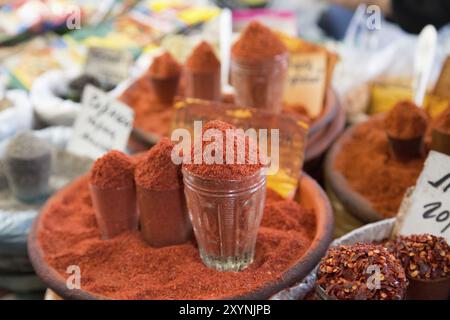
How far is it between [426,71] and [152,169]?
77 cm

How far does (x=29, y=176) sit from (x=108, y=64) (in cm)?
55

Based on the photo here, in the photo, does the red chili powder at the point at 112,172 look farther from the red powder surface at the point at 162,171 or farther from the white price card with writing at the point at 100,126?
the white price card with writing at the point at 100,126

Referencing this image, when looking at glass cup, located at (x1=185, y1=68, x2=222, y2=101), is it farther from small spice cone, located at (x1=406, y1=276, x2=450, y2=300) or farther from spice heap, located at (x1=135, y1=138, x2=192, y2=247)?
small spice cone, located at (x1=406, y1=276, x2=450, y2=300)

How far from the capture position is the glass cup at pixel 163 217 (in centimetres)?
88

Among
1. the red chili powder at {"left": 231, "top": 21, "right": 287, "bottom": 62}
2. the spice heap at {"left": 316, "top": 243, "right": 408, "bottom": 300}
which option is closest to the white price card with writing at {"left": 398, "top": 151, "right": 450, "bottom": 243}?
the spice heap at {"left": 316, "top": 243, "right": 408, "bottom": 300}

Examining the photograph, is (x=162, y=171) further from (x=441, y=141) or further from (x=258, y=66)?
(x=441, y=141)

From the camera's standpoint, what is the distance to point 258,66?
1.15 m

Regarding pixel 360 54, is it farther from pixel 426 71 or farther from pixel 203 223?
pixel 203 223

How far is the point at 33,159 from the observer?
1210mm

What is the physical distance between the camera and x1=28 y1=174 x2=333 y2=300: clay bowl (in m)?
0.82

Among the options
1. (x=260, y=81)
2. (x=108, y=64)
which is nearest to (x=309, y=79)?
(x=260, y=81)

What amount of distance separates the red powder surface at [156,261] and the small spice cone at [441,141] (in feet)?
0.87

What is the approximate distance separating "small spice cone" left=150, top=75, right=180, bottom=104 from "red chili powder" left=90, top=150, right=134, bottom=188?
53 cm
